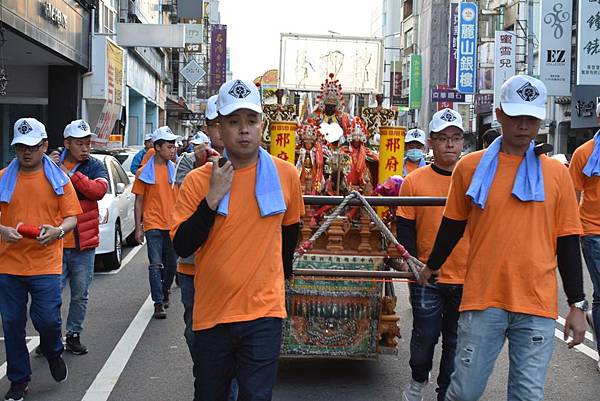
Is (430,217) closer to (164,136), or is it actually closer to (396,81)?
(164,136)

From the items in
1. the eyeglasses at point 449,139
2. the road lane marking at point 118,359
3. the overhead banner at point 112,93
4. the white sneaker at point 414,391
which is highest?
the overhead banner at point 112,93

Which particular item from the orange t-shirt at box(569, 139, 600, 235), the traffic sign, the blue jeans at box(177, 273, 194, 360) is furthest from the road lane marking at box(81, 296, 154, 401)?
the traffic sign

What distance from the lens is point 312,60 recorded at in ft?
28.4

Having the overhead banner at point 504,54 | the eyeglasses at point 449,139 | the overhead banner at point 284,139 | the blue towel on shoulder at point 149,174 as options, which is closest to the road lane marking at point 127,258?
the blue towel on shoulder at point 149,174

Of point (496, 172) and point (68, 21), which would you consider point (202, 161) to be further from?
point (68, 21)

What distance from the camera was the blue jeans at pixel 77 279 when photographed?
255 inches

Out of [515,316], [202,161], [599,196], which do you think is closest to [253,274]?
[515,316]

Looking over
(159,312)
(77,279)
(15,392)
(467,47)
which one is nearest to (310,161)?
(77,279)

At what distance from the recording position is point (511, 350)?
11.8 ft

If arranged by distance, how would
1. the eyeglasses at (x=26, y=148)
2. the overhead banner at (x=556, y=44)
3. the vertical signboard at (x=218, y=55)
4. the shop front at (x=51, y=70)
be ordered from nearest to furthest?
the eyeglasses at (x=26, y=148), the shop front at (x=51, y=70), the overhead banner at (x=556, y=44), the vertical signboard at (x=218, y=55)

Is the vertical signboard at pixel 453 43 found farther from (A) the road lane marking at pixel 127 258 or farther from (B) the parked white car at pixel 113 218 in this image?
(B) the parked white car at pixel 113 218

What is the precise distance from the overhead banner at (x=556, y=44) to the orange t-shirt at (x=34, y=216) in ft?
71.2

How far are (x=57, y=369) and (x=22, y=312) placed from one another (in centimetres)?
56

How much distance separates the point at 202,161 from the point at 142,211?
3451 mm
